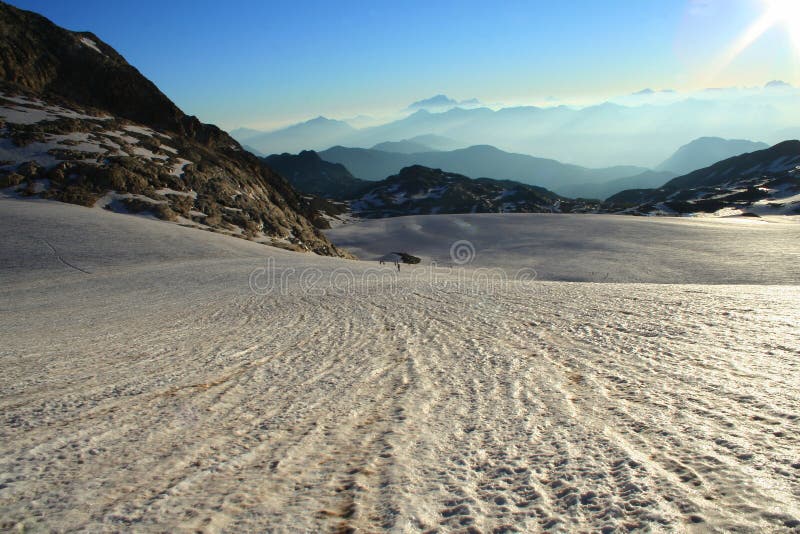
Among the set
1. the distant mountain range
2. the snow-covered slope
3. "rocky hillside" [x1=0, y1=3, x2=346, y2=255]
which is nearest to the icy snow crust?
the snow-covered slope

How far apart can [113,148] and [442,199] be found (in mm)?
96489

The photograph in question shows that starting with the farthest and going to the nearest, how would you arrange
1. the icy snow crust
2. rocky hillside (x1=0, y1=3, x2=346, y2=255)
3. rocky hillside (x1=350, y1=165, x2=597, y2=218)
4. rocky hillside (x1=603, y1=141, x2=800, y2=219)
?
rocky hillside (x1=350, y1=165, x2=597, y2=218), rocky hillside (x1=603, y1=141, x2=800, y2=219), rocky hillside (x1=0, y1=3, x2=346, y2=255), the icy snow crust

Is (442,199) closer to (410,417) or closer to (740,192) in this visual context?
(740,192)

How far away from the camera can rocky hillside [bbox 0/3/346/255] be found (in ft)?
108

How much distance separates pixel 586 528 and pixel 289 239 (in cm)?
3905

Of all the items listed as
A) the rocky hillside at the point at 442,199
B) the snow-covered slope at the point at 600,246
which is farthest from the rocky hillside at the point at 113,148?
the rocky hillside at the point at 442,199

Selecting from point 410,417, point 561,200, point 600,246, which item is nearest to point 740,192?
point 561,200

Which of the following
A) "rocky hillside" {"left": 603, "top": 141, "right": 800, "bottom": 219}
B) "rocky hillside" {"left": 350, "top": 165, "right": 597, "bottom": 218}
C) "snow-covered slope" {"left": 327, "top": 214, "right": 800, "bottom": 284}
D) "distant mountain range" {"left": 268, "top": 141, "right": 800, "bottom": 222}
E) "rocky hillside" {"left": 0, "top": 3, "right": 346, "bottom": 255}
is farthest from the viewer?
"rocky hillside" {"left": 350, "top": 165, "right": 597, "bottom": 218}

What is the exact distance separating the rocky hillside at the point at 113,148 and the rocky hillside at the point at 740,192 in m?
69.7

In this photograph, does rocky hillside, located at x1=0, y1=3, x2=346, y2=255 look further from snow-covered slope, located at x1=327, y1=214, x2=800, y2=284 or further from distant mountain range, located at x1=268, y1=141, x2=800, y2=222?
distant mountain range, located at x1=268, y1=141, x2=800, y2=222

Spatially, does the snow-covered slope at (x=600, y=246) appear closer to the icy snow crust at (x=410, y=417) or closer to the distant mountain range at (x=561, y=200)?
the icy snow crust at (x=410, y=417)

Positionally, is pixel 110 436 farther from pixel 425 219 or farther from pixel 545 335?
pixel 425 219

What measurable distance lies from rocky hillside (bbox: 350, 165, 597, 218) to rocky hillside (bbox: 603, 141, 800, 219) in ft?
55.7

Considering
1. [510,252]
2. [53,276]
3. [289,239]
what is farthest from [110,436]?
[510,252]
